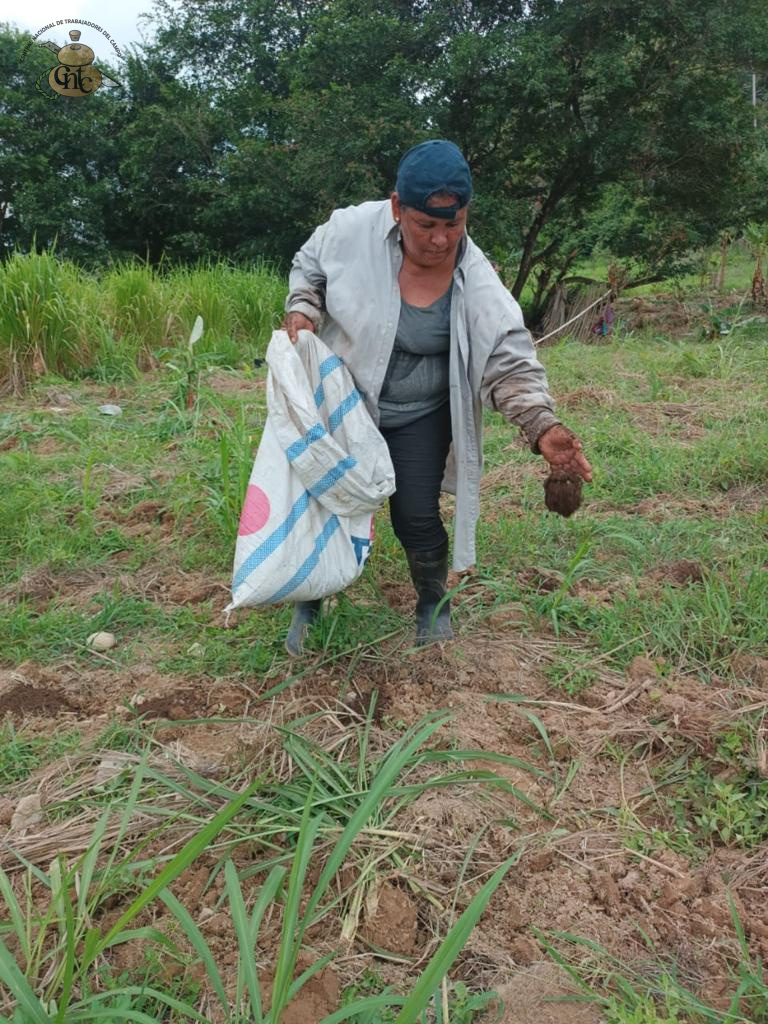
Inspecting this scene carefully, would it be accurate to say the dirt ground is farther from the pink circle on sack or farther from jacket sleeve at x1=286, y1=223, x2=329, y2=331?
jacket sleeve at x1=286, y1=223, x2=329, y2=331

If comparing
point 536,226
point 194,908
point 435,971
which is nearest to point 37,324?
point 194,908

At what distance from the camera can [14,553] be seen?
340cm

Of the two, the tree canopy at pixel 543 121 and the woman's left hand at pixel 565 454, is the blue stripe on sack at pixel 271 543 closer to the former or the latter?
the woman's left hand at pixel 565 454

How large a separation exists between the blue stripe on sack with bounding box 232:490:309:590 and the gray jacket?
1.22 feet

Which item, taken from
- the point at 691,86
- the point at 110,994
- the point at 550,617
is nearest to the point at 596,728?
the point at 550,617

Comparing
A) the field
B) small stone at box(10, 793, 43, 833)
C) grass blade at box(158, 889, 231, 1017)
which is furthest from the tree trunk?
grass blade at box(158, 889, 231, 1017)

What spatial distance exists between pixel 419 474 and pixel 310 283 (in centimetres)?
62

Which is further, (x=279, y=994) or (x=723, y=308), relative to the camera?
(x=723, y=308)

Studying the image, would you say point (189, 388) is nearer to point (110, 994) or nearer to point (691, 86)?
point (110, 994)

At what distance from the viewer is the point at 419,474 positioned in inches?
100

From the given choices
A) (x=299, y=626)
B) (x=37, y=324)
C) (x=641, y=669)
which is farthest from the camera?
(x=37, y=324)

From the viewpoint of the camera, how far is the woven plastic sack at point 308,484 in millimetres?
2205

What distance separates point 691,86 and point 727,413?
22.6 ft

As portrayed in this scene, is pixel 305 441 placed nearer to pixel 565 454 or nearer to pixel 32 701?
pixel 565 454
